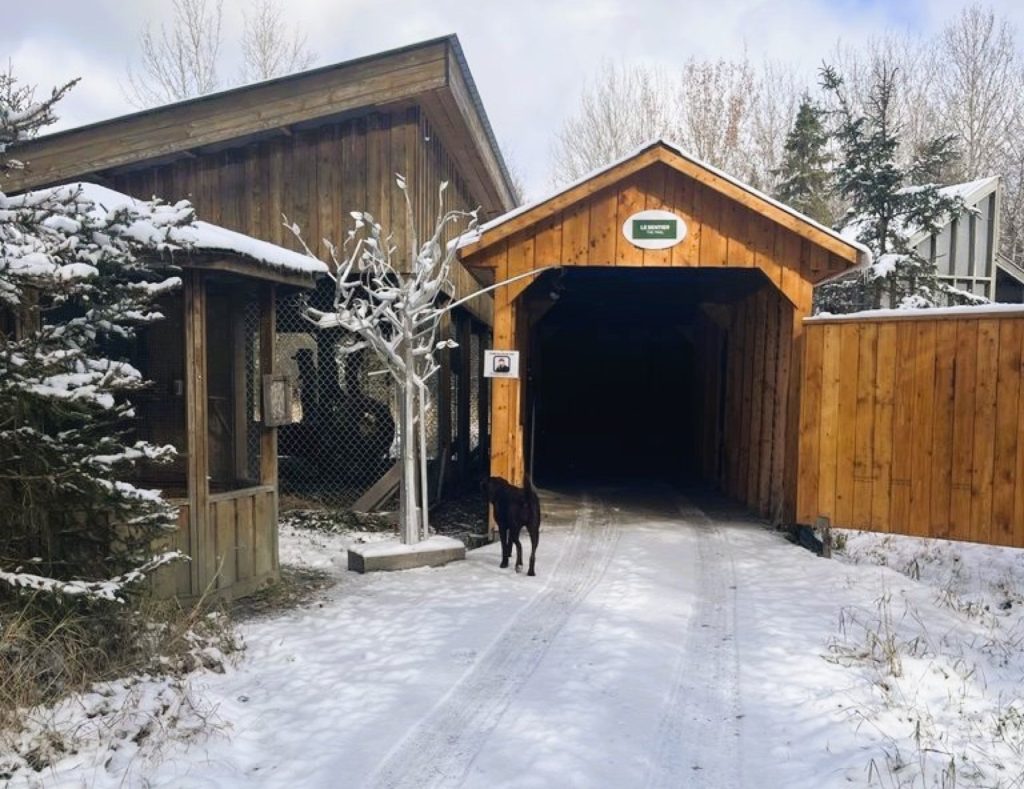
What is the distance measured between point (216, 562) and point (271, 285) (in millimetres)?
2135

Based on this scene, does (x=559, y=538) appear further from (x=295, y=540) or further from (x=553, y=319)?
(x=553, y=319)

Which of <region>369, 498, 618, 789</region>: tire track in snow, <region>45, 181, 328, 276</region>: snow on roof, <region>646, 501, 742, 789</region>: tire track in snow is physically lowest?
<region>646, 501, 742, 789</region>: tire track in snow

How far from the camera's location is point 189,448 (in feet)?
17.5

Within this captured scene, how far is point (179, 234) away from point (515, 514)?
130 inches

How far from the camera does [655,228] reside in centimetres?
762

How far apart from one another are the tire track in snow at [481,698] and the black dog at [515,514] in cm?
37

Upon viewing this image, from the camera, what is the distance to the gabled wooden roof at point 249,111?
26.6ft

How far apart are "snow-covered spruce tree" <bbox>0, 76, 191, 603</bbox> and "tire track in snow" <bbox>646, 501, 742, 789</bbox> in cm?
269

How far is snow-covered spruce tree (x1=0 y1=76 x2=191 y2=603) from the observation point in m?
3.51

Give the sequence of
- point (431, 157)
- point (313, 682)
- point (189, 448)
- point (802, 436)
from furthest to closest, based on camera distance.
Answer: point (431, 157)
point (802, 436)
point (189, 448)
point (313, 682)

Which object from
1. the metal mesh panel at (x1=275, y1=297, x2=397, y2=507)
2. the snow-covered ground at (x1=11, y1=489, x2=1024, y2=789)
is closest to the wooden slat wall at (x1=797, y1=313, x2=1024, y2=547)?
the snow-covered ground at (x1=11, y1=489, x2=1024, y2=789)

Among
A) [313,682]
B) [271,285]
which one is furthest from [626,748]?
[271,285]

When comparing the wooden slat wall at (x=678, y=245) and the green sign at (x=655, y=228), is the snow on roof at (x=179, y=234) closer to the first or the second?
the wooden slat wall at (x=678, y=245)

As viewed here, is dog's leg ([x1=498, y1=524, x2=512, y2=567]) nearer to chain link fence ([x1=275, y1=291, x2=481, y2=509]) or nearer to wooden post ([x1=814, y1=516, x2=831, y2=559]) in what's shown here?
wooden post ([x1=814, y1=516, x2=831, y2=559])
